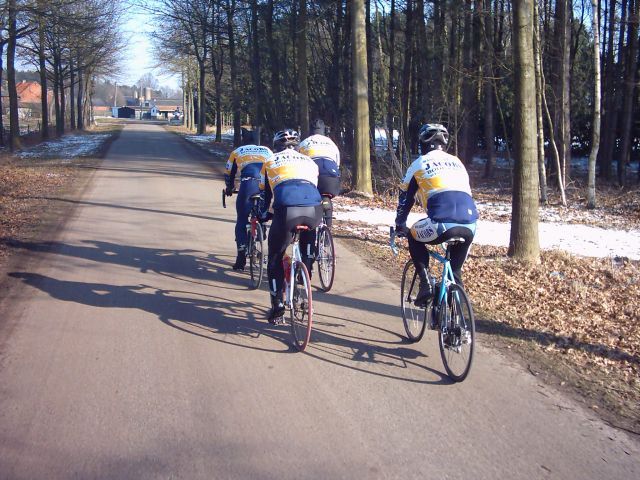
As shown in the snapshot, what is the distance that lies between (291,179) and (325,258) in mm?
2065

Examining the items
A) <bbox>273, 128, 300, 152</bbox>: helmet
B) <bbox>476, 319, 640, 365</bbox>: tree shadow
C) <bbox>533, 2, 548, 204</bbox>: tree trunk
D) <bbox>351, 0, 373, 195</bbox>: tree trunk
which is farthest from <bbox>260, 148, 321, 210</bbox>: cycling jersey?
<bbox>351, 0, 373, 195</bbox>: tree trunk

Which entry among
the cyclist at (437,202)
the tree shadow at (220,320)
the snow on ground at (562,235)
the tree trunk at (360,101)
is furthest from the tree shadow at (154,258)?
the tree trunk at (360,101)

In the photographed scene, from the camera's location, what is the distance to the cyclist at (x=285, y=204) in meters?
5.79

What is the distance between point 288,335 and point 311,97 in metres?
23.5

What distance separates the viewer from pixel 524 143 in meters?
8.66

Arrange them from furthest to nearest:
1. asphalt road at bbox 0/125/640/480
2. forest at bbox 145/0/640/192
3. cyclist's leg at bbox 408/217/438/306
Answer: forest at bbox 145/0/640/192 < cyclist's leg at bbox 408/217/438/306 < asphalt road at bbox 0/125/640/480

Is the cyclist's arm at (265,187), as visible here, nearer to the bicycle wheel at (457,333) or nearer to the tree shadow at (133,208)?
the bicycle wheel at (457,333)

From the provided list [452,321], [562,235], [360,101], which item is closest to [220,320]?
[452,321]

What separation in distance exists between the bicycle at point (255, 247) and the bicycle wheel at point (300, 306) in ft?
5.56

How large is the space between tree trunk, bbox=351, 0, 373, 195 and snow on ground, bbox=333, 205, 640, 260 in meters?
1.85

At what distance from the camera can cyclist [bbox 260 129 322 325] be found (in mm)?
5789

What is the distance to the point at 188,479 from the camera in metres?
3.51

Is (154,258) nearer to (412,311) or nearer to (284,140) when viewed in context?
(284,140)

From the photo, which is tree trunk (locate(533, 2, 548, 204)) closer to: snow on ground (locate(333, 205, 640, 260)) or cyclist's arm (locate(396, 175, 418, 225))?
snow on ground (locate(333, 205, 640, 260))
